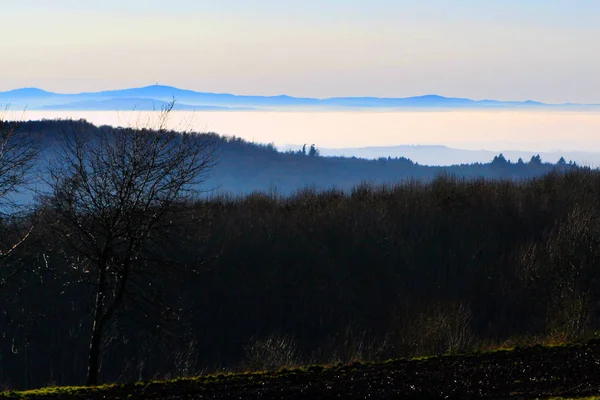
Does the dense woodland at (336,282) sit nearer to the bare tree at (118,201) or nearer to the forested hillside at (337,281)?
the forested hillside at (337,281)

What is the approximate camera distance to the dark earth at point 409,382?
15.4m

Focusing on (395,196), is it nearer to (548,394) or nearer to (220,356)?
(220,356)

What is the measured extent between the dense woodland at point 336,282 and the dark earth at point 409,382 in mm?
6875

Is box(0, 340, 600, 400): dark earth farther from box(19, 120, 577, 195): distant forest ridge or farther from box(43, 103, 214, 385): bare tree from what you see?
box(19, 120, 577, 195): distant forest ridge

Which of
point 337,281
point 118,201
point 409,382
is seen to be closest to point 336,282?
point 337,281

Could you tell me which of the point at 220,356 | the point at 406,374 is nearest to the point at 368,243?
the point at 220,356

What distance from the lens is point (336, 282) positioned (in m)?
41.7

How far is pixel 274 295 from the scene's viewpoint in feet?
133

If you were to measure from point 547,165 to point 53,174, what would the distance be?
107 meters

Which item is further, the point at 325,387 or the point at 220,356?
the point at 220,356

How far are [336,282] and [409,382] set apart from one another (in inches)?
1002

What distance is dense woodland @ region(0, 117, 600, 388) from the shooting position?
31609 millimetres

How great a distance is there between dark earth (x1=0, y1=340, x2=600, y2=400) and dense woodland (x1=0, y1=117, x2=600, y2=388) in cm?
687

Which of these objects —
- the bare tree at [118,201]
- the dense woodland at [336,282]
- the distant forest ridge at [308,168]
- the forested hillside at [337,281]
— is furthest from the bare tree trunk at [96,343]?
the distant forest ridge at [308,168]
